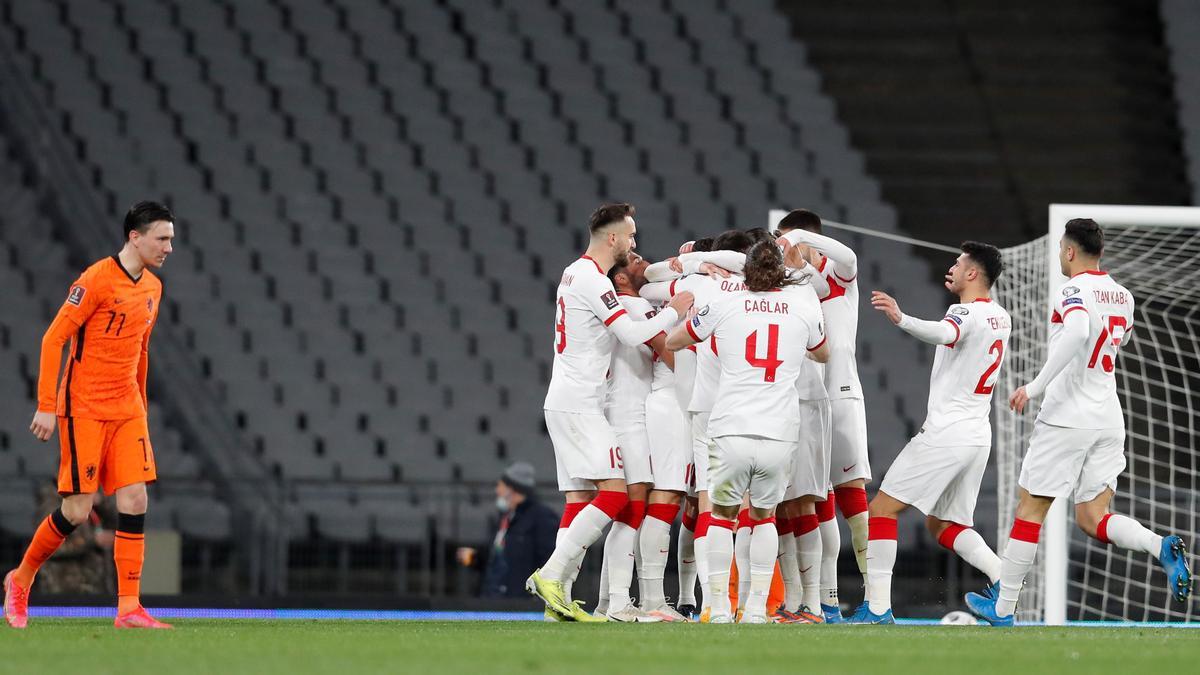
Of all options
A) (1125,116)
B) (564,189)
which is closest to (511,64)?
(564,189)

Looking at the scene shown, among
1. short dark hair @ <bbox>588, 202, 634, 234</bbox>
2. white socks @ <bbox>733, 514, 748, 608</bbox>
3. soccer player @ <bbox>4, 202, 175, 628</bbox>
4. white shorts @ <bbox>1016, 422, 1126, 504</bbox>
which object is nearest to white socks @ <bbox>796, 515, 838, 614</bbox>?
white socks @ <bbox>733, 514, 748, 608</bbox>

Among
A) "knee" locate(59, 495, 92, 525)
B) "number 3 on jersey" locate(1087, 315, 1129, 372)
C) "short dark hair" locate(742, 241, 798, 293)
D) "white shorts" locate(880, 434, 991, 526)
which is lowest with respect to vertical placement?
"knee" locate(59, 495, 92, 525)

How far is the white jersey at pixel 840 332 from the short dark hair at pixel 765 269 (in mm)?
914

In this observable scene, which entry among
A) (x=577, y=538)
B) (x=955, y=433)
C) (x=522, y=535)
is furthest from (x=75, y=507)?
(x=522, y=535)

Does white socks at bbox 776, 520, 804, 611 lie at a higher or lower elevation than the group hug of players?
lower

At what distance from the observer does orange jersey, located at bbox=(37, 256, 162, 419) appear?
25.3 feet

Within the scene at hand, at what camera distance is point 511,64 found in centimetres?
1928

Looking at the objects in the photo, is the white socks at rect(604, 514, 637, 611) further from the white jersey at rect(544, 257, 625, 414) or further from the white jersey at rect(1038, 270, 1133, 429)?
the white jersey at rect(1038, 270, 1133, 429)

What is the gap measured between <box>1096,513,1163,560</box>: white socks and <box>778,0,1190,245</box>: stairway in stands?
9.80 m

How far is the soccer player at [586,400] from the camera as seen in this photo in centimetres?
852

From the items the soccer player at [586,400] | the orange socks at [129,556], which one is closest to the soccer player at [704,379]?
the soccer player at [586,400]

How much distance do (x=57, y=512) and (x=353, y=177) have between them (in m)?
10.8

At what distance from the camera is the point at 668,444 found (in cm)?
876

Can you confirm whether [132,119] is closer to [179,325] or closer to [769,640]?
[179,325]
